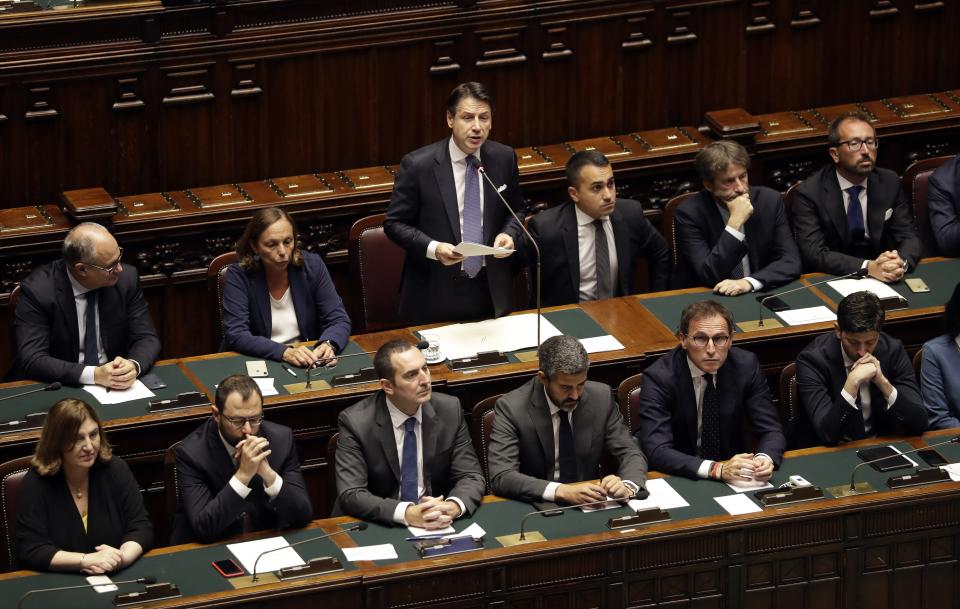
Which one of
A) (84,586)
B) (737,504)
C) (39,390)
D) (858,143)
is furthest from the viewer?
(858,143)

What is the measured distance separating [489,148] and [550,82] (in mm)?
1404

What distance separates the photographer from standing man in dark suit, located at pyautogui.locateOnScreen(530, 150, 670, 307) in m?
8.13

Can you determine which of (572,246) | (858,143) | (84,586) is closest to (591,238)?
(572,246)

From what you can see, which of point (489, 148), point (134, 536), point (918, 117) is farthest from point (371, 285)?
point (918, 117)

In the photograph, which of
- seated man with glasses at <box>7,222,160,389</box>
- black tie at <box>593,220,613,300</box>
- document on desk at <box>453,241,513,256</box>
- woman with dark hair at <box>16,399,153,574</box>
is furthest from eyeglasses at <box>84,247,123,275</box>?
black tie at <box>593,220,613,300</box>

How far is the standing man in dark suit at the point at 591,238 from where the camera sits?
8133 millimetres

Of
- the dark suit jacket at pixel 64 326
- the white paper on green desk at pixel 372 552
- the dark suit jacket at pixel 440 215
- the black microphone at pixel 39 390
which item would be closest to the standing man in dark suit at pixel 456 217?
the dark suit jacket at pixel 440 215

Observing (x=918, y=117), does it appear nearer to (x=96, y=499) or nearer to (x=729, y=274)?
(x=729, y=274)

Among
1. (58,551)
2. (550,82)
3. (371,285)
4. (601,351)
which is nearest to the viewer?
(58,551)

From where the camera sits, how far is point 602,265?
8289 mm

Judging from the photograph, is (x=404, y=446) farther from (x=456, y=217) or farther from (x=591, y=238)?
(x=591, y=238)

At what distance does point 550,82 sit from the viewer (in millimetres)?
9312

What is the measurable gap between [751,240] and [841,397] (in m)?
1.21

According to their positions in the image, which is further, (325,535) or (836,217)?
(836,217)
